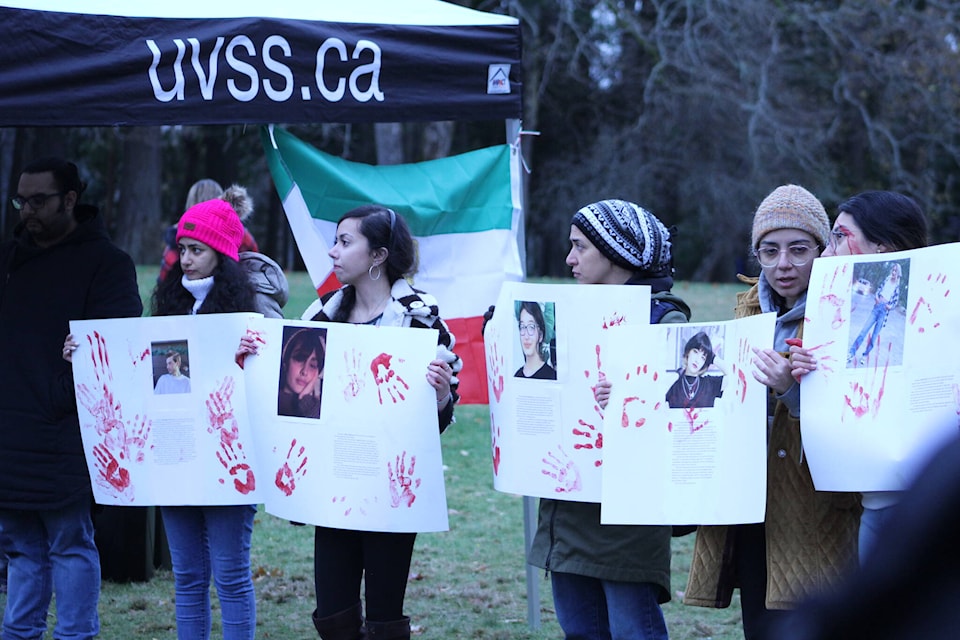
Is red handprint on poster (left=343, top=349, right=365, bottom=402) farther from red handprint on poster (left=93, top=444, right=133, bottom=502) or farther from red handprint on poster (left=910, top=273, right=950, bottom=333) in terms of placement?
red handprint on poster (left=910, top=273, right=950, bottom=333)

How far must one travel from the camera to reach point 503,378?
3.98m

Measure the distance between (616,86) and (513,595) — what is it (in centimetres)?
2175

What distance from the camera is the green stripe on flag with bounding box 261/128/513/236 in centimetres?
559

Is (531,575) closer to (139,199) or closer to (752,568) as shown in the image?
(752,568)

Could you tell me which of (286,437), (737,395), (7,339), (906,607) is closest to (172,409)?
(286,437)

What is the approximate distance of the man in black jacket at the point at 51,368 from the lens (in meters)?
4.59

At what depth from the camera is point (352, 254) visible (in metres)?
4.25

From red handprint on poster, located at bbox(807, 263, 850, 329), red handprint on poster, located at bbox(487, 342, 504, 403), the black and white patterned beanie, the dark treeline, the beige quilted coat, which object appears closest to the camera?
red handprint on poster, located at bbox(807, 263, 850, 329)

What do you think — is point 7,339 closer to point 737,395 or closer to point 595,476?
point 595,476

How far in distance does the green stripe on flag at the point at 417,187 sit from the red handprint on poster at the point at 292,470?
68.5 inches

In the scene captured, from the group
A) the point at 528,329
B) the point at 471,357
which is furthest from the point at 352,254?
the point at 471,357

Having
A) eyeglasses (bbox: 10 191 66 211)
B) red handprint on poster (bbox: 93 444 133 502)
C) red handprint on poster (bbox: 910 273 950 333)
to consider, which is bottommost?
red handprint on poster (bbox: 93 444 133 502)

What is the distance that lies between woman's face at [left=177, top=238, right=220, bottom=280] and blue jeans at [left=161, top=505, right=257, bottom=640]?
2.99 feet

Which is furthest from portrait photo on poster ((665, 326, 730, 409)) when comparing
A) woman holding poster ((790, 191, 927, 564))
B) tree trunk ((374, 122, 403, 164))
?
tree trunk ((374, 122, 403, 164))
